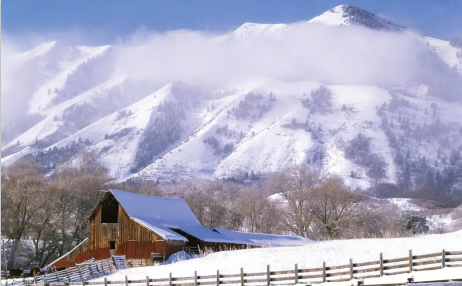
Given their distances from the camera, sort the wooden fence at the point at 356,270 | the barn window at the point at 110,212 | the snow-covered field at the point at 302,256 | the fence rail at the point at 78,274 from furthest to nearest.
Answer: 1. the barn window at the point at 110,212
2. the fence rail at the point at 78,274
3. the snow-covered field at the point at 302,256
4. the wooden fence at the point at 356,270

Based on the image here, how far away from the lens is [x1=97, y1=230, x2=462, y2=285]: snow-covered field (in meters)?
44.0

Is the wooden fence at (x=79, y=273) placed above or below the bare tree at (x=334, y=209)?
below

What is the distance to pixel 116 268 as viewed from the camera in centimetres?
5816

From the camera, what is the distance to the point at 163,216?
76938 millimetres

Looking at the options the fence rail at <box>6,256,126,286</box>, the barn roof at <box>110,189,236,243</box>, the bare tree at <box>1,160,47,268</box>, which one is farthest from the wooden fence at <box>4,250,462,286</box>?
the bare tree at <box>1,160,47,268</box>

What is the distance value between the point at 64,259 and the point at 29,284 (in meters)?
22.2

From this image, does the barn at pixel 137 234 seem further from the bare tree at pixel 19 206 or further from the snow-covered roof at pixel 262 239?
the bare tree at pixel 19 206

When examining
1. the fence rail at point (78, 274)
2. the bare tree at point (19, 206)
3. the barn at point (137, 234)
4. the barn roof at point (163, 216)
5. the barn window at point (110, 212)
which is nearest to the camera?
the fence rail at point (78, 274)

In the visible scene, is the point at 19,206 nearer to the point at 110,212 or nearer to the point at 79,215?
the point at 79,215

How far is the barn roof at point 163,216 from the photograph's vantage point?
6969cm

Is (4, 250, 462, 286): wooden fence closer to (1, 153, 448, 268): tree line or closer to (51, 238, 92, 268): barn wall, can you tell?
(51, 238, 92, 268): barn wall

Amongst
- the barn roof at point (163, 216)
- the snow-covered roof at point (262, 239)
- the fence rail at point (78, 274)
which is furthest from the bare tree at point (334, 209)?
the fence rail at point (78, 274)

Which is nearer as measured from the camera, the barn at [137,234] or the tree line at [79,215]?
the barn at [137,234]

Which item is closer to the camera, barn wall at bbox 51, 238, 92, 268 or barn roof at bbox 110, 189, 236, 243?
barn roof at bbox 110, 189, 236, 243
